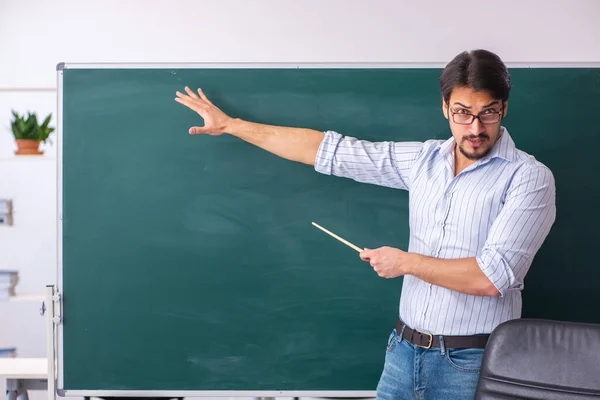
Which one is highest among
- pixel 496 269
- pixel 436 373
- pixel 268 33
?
pixel 268 33

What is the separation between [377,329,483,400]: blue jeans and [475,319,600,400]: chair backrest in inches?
3.2

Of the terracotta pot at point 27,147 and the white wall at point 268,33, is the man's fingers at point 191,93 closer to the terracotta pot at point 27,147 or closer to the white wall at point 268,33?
the white wall at point 268,33

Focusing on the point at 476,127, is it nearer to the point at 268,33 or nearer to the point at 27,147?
the point at 268,33

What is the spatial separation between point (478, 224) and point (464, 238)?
0.21 ft

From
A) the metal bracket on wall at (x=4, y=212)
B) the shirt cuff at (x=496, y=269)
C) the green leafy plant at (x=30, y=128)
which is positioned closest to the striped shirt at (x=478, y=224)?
the shirt cuff at (x=496, y=269)

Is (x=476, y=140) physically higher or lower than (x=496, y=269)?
higher

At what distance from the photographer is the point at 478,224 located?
6.71ft

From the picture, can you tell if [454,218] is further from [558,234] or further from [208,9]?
[208,9]

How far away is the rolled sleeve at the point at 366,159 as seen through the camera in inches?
92.6

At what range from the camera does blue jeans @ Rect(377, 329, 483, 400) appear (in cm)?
202

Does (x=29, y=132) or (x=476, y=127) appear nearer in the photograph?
(x=476, y=127)

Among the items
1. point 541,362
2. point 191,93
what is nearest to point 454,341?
point 541,362

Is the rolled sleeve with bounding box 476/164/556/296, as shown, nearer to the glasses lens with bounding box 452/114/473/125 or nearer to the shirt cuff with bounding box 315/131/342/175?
the glasses lens with bounding box 452/114/473/125

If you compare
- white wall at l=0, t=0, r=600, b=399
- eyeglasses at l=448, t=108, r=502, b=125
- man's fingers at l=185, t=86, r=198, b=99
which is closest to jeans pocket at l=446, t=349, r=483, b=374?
eyeglasses at l=448, t=108, r=502, b=125
